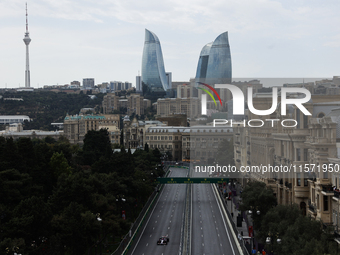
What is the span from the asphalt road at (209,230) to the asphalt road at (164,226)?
5.06ft

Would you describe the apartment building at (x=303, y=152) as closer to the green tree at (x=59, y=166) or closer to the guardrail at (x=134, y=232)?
the guardrail at (x=134, y=232)

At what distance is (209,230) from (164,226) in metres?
5.39

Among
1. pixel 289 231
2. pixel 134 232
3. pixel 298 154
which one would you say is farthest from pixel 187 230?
pixel 289 231

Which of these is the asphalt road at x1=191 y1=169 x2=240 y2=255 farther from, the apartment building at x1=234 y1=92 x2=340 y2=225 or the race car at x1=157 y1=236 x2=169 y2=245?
the apartment building at x1=234 y1=92 x2=340 y2=225

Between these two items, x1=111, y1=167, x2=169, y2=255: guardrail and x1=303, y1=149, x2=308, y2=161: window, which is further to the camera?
x1=303, y1=149, x2=308, y2=161: window

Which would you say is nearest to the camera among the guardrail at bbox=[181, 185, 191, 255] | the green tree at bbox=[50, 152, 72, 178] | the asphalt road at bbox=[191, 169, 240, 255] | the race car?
the guardrail at bbox=[181, 185, 191, 255]

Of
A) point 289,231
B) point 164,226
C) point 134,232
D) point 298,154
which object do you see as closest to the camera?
point 289,231

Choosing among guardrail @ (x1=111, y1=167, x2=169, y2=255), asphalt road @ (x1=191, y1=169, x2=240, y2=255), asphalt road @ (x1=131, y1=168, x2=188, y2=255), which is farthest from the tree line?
guardrail @ (x1=111, y1=167, x2=169, y2=255)

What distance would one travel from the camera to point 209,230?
56.7 metres

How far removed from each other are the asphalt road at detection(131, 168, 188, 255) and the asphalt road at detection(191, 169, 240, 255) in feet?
5.06

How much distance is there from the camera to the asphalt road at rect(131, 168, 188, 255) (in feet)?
160

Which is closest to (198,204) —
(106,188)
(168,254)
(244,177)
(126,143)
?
(244,177)

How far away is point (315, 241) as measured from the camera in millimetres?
34500

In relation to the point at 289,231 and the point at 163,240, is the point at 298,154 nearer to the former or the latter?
the point at 289,231
